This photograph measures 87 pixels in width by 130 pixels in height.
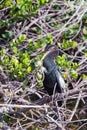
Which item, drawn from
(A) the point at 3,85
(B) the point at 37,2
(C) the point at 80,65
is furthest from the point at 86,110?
(B) the point at 37,2

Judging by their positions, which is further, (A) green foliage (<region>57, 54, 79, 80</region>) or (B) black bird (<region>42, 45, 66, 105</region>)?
(A) green foliage (<region>57, 54, 79, 80</region>)

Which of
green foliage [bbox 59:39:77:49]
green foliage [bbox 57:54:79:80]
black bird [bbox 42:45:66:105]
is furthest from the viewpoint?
green foliage [bbox 59:39:77:49]

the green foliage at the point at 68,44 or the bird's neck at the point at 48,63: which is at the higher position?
the green foliage at the point at 68,44

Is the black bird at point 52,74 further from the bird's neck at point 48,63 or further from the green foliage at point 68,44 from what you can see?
the green foliage at point 68,44

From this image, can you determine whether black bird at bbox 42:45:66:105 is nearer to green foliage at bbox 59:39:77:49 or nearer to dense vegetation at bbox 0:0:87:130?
dense vegetation at bbox 0:0:87:130

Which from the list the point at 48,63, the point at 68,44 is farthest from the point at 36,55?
the point at 48,63

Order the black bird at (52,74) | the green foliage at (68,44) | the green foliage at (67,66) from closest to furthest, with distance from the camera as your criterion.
Result: the black bird at (52,74) → the green foliage at (67,66) → the green foliage at (68,44)

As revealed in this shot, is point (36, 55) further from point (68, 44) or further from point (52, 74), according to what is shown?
point (52, 74)

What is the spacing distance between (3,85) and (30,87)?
0.18 meters

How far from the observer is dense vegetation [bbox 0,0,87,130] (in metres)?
2.78

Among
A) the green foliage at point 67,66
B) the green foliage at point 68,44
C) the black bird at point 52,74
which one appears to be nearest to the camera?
the black bird at point 52,74

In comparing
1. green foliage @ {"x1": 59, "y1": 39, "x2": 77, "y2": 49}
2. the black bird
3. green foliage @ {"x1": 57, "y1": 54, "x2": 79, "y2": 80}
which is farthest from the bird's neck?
green foliage @ {"x1": 59, "y1": 39, "x2": 77, "y2": 49}

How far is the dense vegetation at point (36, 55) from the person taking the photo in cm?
278

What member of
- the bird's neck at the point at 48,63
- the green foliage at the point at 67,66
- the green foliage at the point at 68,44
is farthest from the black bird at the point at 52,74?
the green foliage at the point at 68,44
